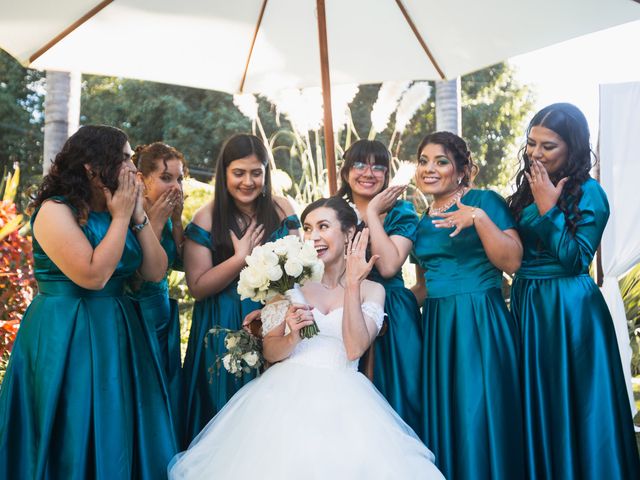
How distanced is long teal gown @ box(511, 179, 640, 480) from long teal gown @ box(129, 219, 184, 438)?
207 cm

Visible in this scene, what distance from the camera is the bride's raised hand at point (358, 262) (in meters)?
3.48

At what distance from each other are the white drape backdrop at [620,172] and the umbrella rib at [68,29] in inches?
192

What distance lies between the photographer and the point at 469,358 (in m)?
3.84

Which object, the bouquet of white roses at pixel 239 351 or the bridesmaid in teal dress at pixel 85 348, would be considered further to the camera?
the bouquet of white roses at pixel 239 351

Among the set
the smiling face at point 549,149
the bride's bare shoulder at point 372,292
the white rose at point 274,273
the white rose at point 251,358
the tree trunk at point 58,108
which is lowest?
the white rose at point 251,358

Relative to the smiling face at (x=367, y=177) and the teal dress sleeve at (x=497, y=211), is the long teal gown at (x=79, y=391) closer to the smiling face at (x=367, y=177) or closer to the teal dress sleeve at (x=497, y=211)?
the smiling face at (x=367, y=177)

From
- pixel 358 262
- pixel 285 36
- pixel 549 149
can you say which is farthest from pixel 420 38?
pixel 358 262

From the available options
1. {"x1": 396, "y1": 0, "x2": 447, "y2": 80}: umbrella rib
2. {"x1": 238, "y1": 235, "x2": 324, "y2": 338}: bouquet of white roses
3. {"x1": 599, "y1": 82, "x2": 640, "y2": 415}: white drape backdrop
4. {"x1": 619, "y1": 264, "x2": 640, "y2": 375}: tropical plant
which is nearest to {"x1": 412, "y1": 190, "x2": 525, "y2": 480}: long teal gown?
{"x1": 238, "y1": 235, "x2": 324, "y2": 338}: bouquet of white roses

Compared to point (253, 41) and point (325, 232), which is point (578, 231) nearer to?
point (325, 232)

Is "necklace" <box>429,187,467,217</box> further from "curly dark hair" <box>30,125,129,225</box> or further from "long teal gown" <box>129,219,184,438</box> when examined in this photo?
"curly dark hair" <box>30,125,129,225</box>

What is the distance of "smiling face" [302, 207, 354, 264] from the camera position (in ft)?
12.6

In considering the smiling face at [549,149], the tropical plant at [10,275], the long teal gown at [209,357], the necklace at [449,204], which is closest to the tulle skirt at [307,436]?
the long teal gown at [209,357]

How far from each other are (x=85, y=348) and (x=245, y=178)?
56.7 inches

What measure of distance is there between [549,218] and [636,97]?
12.2ft
